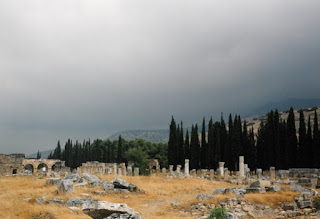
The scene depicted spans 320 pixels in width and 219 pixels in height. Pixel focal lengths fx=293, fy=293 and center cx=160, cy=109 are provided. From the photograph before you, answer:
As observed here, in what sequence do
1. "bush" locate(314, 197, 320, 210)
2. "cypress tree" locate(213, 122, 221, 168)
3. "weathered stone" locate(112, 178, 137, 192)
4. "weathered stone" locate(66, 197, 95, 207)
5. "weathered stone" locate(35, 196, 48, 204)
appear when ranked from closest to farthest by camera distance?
"weathered stone" locate(66, 197, 95, 207) < "weathered stone" locate(35, 196, 48, 204) < "bush" locate(314, 197, 320, 210) < "weathered stone" locate(112, 178, 137, 192) < "cypress tree" locate(213, 122, 221, 168)

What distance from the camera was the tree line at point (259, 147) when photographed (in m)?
46.7

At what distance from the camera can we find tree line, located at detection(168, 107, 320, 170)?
153 feet

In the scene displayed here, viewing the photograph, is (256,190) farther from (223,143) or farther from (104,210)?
(223,143)

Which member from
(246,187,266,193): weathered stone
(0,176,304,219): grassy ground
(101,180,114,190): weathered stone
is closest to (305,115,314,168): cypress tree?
(0,176,304,219): grassy ground

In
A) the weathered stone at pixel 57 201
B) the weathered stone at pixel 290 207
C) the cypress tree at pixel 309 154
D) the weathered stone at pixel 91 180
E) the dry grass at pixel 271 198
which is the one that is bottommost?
the weathered stone at pixel 290 207

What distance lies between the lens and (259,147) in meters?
54.8

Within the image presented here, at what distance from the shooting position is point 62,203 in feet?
51.3

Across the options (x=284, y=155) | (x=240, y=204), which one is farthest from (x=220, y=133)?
(x=240, y=204)

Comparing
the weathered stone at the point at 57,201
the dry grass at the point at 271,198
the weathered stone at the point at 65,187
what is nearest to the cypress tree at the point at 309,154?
the dry grass at the point at 271,198

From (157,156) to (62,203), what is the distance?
→ 69.3 meters

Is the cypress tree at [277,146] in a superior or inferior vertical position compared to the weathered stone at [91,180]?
superior

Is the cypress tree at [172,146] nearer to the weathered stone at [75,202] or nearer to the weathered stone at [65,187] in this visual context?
the weathered stone at [65,187]

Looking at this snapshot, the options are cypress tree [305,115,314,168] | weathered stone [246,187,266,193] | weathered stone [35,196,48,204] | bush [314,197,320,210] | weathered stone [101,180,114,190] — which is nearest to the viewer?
weathered stone [35,196,48,204]

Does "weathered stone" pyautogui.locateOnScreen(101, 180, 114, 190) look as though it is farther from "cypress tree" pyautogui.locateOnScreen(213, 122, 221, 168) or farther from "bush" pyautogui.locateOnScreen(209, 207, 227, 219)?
"cypress tree" pyautogui.locateOnScreen(213, 122, 221, 168)
